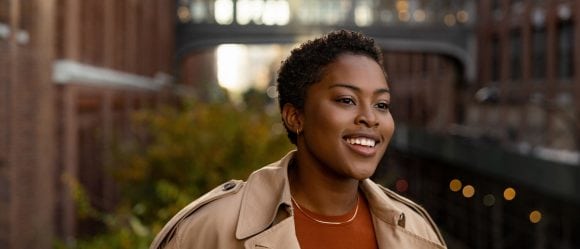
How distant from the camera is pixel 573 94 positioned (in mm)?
26641

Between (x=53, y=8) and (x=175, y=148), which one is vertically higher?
(x=53, y=8)

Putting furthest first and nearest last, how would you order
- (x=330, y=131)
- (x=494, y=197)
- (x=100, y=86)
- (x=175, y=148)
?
(x=494, y=197)
(x=100, y=86)
(x=175, y=148)
(x=330, y=131)

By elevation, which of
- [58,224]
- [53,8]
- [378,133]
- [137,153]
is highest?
[53,8]

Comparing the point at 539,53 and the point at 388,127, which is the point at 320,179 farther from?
the point at 539,53

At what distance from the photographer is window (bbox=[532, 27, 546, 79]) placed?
29.7m

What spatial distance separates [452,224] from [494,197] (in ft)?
21.9

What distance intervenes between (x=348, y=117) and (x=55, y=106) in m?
13.0

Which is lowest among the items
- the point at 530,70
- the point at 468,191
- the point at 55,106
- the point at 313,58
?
the point at 468,191

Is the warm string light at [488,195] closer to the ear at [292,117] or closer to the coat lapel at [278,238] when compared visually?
the ear at [292,117]

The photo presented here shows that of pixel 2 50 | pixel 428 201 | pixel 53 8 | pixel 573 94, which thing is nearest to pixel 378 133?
pixel 2 50

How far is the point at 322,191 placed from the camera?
118 inches

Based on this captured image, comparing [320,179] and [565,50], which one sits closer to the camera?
[320,179]

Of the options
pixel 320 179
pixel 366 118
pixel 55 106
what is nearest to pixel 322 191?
pixel 320 179

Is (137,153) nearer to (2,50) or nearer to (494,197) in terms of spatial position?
(2,50)
